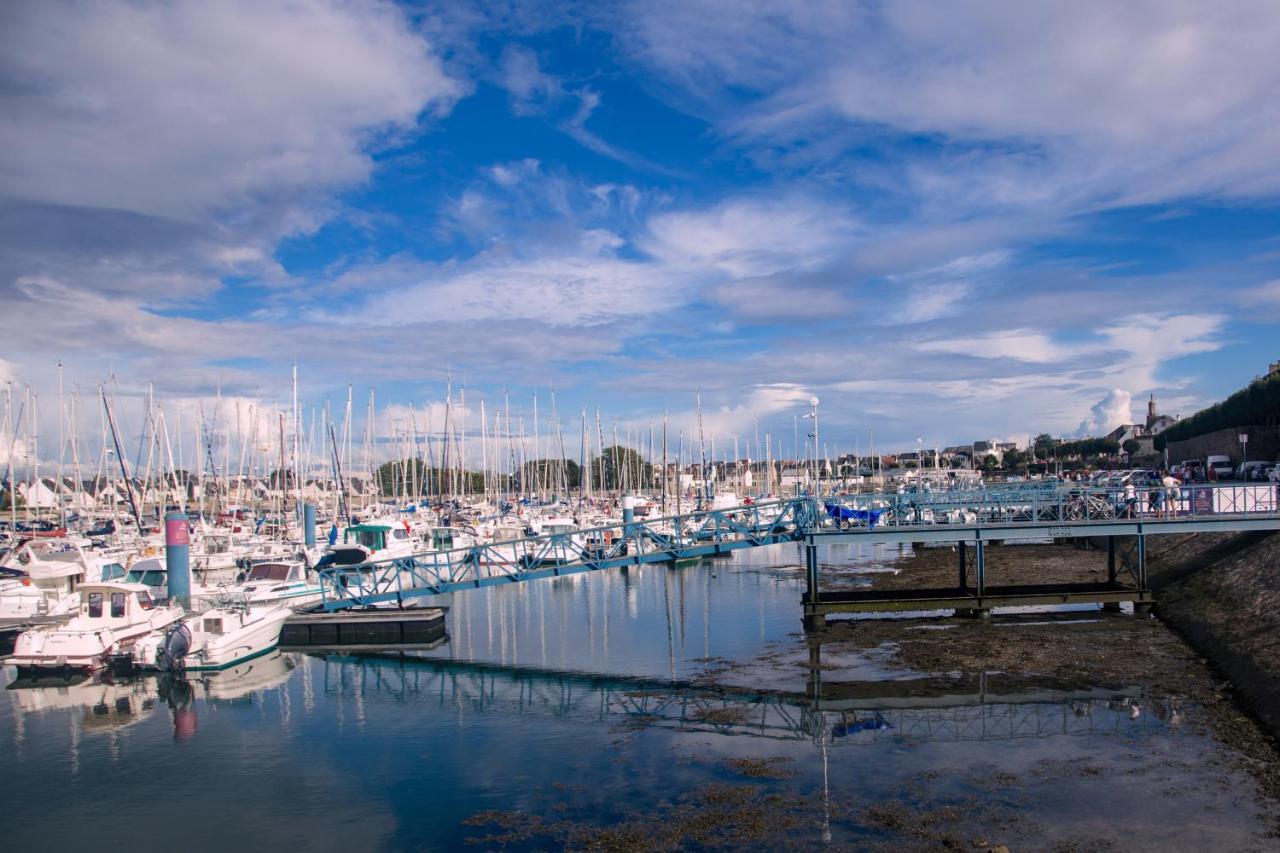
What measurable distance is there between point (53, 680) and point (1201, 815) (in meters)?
33.7

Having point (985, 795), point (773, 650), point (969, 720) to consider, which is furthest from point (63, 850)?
point (773, 650)

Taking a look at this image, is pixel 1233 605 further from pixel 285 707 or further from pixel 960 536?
pixel 285 707

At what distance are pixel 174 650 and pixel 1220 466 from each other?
93.5 metres

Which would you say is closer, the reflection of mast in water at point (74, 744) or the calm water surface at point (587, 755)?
the calm water surface at point (587, 755)

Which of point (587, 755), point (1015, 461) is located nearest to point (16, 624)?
point (587, 755)

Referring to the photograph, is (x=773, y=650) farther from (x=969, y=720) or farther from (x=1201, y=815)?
(x=1201, y=815)

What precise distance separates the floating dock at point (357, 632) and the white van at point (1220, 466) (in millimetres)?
72216

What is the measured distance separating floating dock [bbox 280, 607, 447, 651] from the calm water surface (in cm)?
271

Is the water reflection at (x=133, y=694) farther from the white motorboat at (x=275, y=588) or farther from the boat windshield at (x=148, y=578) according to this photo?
the boat windshield at (x=148, y=578)

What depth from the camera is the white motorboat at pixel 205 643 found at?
106 ft

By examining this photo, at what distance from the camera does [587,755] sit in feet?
70.7

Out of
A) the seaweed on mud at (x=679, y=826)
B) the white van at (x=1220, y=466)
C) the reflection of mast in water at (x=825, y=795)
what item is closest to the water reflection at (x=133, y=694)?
the seaweed on mud at (x=679, y=826)

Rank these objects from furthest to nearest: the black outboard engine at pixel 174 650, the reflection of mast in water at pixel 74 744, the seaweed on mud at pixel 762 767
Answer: the black outboard engine at pixel 174 650
the reflection of mast in water at pixel 74 744
the seaweed on mud at pixel 762 767

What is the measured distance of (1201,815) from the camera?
1616 centimetres
